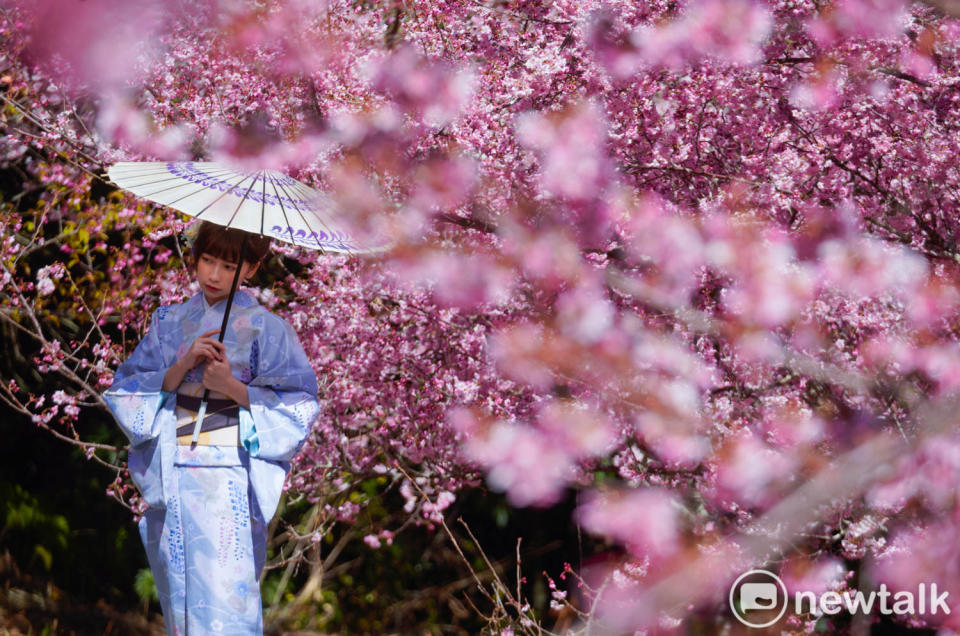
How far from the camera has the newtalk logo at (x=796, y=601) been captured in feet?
14.4

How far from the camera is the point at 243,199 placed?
123 inches

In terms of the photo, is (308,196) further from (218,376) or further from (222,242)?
(218,376)

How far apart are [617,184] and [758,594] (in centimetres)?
228

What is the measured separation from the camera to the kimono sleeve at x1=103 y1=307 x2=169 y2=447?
3184 mm

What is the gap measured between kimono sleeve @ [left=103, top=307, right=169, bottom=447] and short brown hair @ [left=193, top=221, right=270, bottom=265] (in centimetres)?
38

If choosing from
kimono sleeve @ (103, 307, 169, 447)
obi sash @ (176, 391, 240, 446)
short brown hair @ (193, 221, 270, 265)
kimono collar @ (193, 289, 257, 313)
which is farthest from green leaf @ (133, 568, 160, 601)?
short brown hair @ (193, 221, 270, 265)

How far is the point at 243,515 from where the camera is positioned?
127 inches

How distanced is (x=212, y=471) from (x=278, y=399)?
350 mm

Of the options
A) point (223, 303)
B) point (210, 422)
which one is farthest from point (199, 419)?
point (223, 303)

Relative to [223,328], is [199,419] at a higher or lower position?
lower

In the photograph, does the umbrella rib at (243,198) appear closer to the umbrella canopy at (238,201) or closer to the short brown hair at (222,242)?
the umbrella canopy at (238,201)

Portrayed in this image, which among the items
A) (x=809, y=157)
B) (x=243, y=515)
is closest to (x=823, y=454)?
(x=809, y=157)

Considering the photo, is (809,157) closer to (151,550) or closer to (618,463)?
(618,463)

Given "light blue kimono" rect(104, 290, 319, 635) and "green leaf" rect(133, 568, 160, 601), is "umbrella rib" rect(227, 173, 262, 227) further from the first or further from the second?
"green leaf" rect(133, 568, 160, 601)
